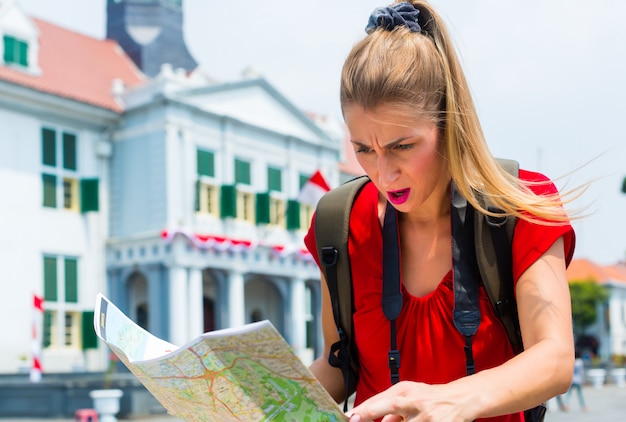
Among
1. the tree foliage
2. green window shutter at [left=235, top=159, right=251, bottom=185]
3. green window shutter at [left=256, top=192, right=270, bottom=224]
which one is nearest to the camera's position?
green window shutter at [left=235, top=159, right=251, bottom=185]

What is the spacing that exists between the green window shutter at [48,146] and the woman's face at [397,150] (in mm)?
18194

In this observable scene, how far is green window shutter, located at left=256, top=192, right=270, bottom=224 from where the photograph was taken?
21.6m

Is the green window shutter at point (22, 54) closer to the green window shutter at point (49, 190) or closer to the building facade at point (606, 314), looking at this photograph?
the green window shutter at point (49, 190)

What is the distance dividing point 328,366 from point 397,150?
19.6 inches

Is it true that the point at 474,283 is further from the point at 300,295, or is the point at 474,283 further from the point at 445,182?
the point at 300,295

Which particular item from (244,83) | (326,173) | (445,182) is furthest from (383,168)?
(326,173)

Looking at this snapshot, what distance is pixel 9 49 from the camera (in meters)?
18.7

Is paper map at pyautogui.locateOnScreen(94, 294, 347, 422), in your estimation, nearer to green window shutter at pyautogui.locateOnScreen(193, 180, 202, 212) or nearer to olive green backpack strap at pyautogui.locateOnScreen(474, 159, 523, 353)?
olive green backpack strap at pyautogui.locateOnScreen(474, 159, 523, 353)

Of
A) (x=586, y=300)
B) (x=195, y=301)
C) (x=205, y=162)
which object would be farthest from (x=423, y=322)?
(x=586, y=300)

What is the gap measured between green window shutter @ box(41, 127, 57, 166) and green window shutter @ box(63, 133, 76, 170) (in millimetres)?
278

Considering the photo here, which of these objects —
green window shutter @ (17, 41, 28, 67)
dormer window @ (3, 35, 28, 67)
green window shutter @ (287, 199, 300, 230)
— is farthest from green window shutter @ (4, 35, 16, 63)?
green window shutter @ (287, 199, 300, 230)

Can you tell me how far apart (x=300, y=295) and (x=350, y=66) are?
21.9m

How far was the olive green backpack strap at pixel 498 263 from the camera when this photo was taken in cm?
144

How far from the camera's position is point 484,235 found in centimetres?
146
